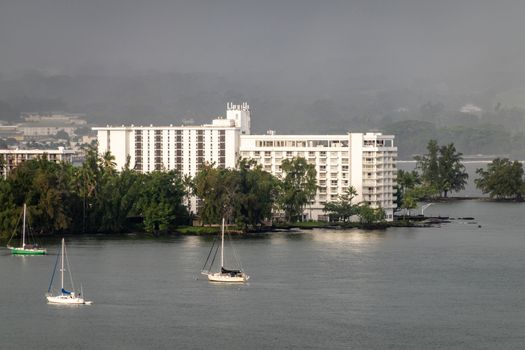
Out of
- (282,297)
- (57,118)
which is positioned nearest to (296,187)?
(282,297)

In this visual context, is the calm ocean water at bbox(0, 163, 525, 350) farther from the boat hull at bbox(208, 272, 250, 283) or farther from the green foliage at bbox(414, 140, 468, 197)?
the green foliage at bbox(414, 140, 468, 197)

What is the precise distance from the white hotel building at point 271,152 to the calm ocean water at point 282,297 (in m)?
10.3

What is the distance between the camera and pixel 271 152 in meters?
70.2

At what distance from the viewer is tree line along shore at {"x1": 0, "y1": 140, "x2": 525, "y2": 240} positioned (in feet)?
188

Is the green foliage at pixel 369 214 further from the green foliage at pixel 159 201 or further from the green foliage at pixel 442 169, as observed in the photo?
the green foliage at pixel 442 169

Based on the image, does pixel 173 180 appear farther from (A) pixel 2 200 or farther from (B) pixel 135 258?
(B) pixel 135 258

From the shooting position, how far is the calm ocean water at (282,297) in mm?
33875

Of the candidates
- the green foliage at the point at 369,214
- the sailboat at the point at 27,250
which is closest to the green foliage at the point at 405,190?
the green foliage at the point at 369,214

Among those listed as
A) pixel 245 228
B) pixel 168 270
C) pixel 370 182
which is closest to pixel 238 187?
pixel 245 228

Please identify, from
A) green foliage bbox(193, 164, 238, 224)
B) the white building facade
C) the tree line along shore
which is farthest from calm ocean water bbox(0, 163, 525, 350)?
the white building facade

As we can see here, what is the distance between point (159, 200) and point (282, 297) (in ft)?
70.6

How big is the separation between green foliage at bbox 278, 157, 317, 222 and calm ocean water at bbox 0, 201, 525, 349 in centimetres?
602

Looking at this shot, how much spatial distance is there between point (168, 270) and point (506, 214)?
36.6 meters

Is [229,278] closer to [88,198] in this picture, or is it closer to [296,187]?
[88,198]
